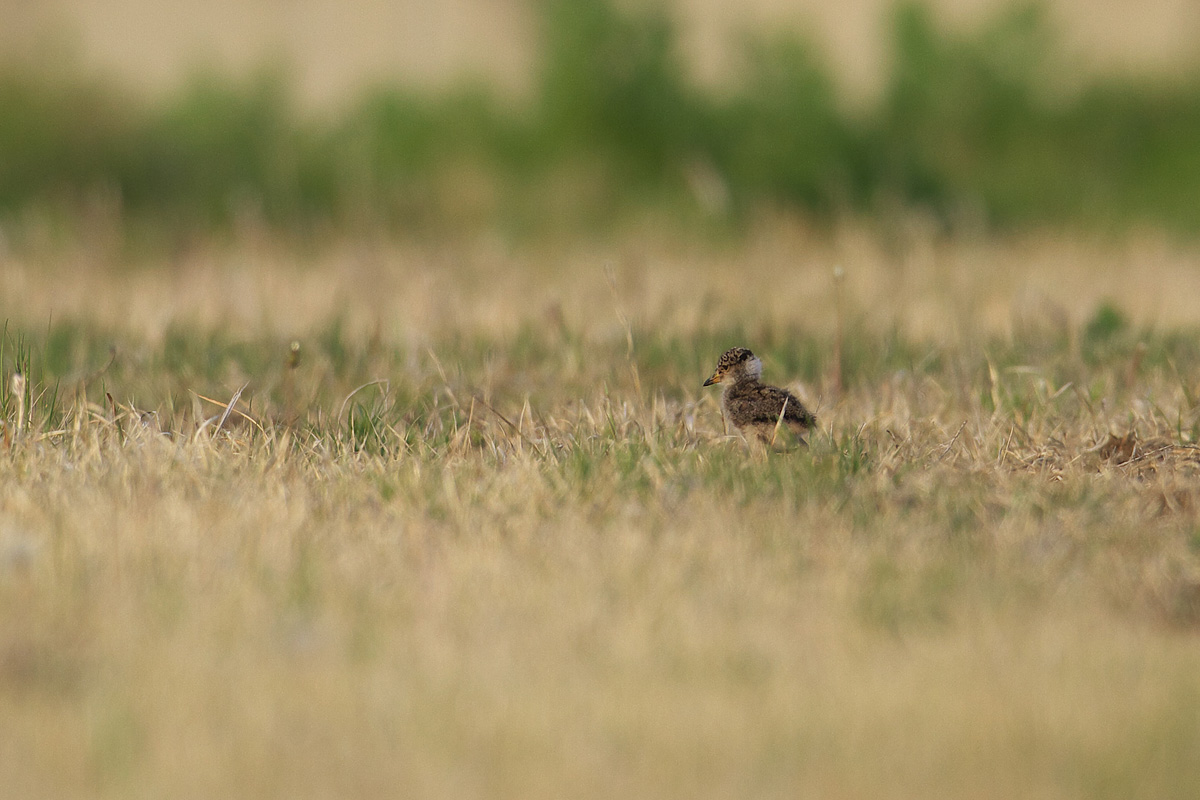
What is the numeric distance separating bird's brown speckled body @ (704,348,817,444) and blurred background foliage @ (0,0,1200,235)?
288 inches

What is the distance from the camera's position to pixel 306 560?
3.71m

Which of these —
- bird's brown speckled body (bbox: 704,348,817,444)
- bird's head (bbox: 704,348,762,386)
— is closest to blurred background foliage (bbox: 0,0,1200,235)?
bird's head (bbox: 704,348,762,386)

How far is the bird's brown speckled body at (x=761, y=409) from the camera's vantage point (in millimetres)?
4996

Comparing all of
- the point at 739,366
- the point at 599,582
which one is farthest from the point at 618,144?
the point at 599,582

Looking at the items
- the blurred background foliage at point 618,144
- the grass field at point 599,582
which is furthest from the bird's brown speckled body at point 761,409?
the blurred background foliage at point 618,144

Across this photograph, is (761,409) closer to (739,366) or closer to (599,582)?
(739,366)

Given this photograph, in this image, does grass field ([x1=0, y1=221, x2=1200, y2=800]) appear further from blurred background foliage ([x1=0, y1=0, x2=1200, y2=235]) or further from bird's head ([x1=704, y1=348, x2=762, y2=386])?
blurred background foliage ([x1=0, y1=0, x2=1200, y2=235])

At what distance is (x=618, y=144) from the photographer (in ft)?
45.7

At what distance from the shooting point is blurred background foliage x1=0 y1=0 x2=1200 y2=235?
13133mm

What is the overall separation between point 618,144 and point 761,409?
919cm

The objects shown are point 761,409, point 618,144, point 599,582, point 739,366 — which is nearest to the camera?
point 599,582

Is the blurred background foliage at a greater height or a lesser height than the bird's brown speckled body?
greater

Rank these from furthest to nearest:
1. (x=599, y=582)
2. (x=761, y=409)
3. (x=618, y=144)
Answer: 1. (x=618, y=144)
2. (x=761, y=409)
3. (x=599, y=582)

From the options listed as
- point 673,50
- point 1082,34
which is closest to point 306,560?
point 673,50
